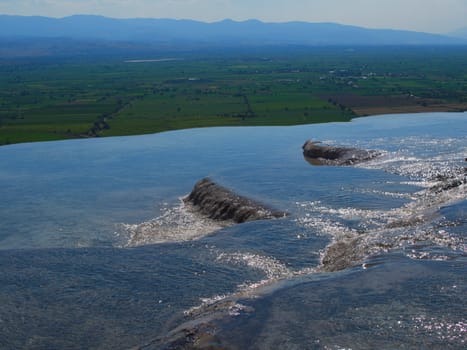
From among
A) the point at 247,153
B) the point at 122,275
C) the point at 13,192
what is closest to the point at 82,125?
the point at 247,153

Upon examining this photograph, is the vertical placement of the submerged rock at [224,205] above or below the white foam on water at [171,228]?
above

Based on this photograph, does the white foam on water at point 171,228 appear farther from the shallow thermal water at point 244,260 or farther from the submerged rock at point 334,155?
the submerged rock at point 334,155

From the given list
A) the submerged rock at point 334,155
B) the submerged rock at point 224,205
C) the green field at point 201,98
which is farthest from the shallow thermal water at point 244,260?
the green field at point 201,98

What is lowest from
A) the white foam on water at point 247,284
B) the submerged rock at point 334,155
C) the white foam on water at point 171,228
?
the white foam on water at point 171,228

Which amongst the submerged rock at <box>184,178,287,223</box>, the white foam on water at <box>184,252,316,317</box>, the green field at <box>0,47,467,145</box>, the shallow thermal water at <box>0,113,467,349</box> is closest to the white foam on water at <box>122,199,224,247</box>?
the shallow thermal water at <box>0,113,467,349</box>

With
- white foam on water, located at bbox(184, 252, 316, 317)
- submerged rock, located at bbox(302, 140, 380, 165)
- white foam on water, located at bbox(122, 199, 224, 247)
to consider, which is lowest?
white foam on water, located at bbox(122, 199, 224, 247)

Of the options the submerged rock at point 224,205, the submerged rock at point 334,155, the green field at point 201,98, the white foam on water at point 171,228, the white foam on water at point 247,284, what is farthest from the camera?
the green field at point 201,98

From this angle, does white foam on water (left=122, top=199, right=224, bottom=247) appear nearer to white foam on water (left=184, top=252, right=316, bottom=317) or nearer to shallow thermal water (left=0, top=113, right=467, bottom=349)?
shallow thermal water (left=0, top=113, right=467, bottom=349)
